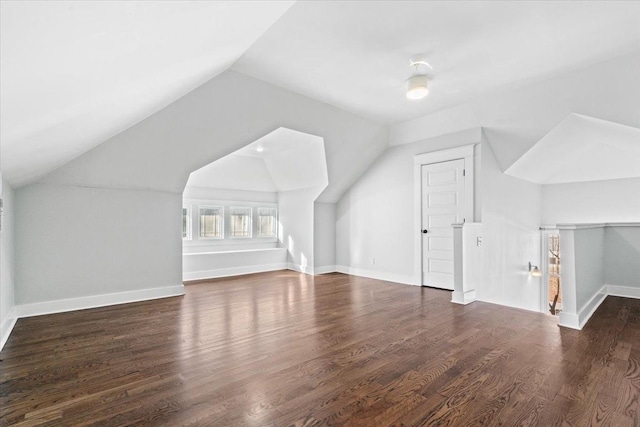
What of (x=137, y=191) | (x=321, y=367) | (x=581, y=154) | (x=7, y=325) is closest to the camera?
(x=321, y=367)

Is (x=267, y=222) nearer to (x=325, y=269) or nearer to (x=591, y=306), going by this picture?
(x=325, y=269)

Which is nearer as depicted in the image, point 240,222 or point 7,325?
point 7,325

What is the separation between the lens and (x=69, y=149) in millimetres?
3213

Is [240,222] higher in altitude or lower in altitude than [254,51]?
lower

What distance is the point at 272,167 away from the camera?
6.89 meters

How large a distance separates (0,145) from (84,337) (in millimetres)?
1927

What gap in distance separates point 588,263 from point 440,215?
193cm

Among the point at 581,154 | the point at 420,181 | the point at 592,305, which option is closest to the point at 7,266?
the point at 420,181

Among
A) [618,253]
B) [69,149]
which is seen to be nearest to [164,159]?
[69,149]

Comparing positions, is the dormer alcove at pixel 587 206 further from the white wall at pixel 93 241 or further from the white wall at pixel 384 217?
the white wall at pixel 93 241

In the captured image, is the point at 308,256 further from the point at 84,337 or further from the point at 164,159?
the point at 84,337

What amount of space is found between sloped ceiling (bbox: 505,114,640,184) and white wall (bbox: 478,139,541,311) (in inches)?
12.5

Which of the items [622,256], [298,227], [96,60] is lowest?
[622,256]

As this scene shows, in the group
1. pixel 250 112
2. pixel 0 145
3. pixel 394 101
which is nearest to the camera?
pixel 0 145
